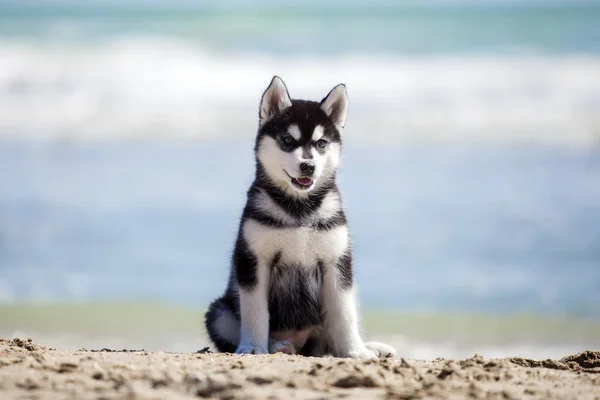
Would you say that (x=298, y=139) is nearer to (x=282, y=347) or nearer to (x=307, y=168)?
(x=307, y=168)

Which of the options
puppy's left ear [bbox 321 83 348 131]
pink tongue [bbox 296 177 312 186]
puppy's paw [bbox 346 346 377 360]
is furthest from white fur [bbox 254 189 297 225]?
puppy's paw [bbox 346 346 377 360]

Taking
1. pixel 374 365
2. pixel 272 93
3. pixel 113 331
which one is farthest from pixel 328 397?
pixel 113 331

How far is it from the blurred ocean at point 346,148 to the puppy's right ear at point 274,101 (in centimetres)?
243

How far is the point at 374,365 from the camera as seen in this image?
593 centimetres

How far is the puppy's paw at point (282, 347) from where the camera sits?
23.4 feet

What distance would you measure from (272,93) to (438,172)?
994 centimetres

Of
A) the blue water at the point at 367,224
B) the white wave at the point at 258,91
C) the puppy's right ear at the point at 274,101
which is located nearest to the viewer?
the puppy's right ear at the point at 274,101

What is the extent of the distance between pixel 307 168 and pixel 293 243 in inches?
19.9

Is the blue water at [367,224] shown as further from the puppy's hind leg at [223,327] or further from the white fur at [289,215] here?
the white fur at [289,215]

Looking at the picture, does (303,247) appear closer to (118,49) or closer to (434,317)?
(434,317)

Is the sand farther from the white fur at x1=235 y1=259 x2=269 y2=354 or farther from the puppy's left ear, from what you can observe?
the puppy's left ear

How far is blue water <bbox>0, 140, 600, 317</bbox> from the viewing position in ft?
40.1

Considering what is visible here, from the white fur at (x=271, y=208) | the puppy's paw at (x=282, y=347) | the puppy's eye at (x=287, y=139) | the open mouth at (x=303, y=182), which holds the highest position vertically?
the puppy's eye at (x=287, y=139)

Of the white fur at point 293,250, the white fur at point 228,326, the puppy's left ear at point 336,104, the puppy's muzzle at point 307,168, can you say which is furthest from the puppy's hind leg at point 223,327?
the puppy's left ear at point 336,104
